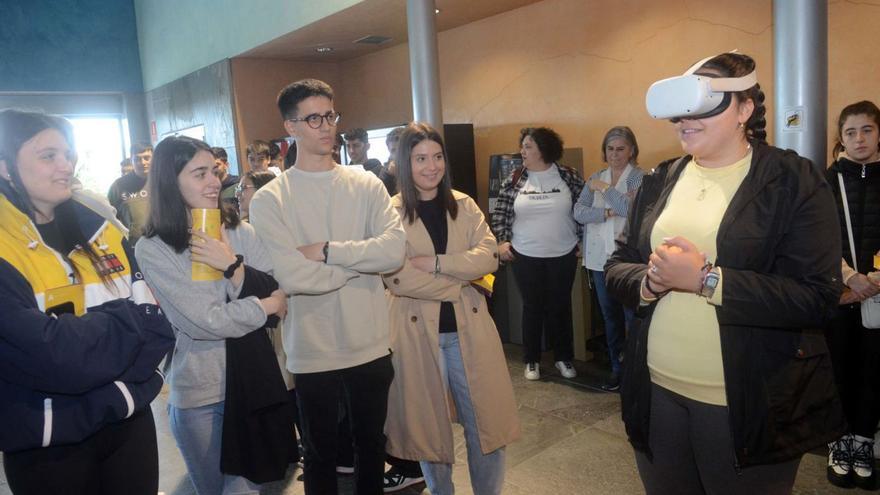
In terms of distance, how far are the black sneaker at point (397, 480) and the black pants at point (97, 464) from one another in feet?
4.23

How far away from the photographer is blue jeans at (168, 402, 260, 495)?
5.93ft

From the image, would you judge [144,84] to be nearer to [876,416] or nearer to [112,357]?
[112,357]

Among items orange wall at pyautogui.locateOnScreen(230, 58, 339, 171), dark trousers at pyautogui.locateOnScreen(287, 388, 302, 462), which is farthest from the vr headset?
orange wall at pyautogui.locateOnScreen(230, 58, 339, 171)

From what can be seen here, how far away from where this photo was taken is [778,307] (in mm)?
1328

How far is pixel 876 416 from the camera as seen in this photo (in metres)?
2.52

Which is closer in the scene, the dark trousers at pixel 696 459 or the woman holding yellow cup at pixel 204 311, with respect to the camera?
the dark trousers at pixel 696 459

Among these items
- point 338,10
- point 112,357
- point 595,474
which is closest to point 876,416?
point 595,474

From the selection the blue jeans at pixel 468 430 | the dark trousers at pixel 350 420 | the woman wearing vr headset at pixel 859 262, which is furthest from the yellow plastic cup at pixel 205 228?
the woman wearing vr headset at pixel 859 262

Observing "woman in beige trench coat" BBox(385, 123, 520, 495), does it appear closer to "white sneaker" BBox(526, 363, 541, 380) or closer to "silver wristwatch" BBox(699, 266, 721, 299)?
"silver wristwatch" BBox(699, 266, 721, 299)

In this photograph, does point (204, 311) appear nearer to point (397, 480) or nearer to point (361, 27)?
point (397, 480)

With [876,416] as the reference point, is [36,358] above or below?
above

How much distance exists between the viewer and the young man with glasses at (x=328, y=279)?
201 centimetres

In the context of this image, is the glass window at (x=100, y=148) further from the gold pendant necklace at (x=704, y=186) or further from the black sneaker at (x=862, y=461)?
the black sneaker at (x=862, y=461)

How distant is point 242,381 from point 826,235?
167 cm
